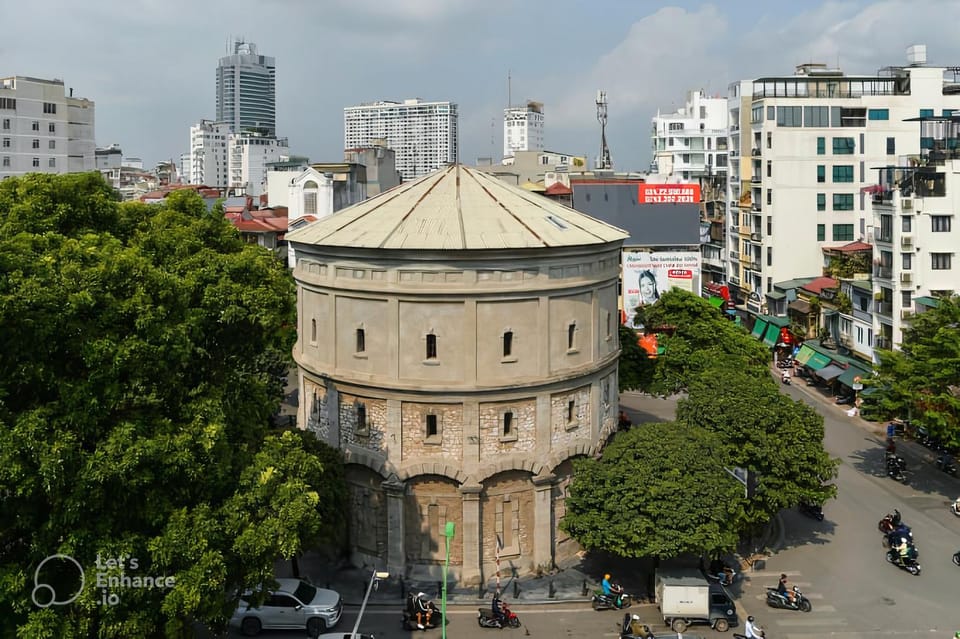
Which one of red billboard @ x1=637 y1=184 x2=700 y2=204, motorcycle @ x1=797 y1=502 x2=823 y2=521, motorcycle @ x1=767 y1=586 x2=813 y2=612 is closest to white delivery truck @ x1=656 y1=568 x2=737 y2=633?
motorcycle @ x1=767 y1=586 x2=813 y2=612

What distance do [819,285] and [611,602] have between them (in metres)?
49.7

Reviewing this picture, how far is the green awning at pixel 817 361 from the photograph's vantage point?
7069 centimetres

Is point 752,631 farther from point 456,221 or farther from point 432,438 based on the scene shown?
point 456,221

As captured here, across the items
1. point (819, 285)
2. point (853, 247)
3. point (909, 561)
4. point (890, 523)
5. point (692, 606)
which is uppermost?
point (853, 247)

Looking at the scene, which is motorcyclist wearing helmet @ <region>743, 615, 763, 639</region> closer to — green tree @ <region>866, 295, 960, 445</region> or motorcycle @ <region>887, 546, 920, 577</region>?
motorcycle @ <region>887, 546, 920, 577</region>

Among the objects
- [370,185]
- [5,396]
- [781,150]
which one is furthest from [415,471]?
[370,185]

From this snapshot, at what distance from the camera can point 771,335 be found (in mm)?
83938

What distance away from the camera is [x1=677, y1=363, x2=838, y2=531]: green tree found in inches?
1561

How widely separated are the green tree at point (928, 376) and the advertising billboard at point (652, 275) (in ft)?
113

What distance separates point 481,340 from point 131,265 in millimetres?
16754

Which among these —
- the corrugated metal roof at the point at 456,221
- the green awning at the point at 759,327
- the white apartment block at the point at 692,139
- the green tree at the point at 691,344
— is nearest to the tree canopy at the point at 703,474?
the green tree at the point at 691,344

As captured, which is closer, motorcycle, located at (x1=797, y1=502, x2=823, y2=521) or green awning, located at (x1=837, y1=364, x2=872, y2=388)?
motorcycle, located at (x1=797, y1=502, x2=823, y2=521)

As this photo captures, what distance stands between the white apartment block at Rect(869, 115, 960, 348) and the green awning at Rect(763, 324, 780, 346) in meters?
20.6
